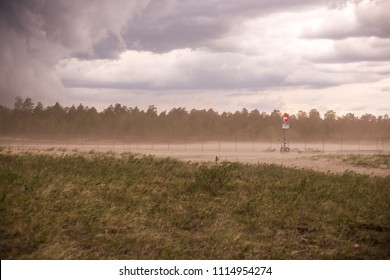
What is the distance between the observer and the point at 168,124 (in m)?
82.9

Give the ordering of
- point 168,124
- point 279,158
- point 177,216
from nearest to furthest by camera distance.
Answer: point 177,216, point 279,158, point 168,124

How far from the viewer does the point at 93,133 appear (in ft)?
251

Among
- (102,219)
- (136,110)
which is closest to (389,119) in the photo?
(136,110)

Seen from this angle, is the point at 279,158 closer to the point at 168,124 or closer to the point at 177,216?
the point at 177,216

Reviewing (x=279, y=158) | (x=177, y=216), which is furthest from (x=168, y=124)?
(x=177, y=216)

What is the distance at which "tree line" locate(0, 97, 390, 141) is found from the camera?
3073 inches

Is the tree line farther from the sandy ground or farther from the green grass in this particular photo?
the green grass

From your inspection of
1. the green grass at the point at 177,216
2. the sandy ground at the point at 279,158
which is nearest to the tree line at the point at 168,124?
the sandy ground at the point at 279,158

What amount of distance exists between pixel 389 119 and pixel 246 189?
98.7m

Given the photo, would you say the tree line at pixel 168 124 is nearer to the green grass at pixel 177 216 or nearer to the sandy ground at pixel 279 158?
the sandy ground at pixel 279 158

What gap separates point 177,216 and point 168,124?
74965 mm

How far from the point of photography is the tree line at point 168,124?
7806 centimetres

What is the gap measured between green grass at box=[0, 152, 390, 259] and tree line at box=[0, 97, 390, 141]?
2424 inches

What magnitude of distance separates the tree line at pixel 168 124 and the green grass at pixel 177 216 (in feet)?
202
